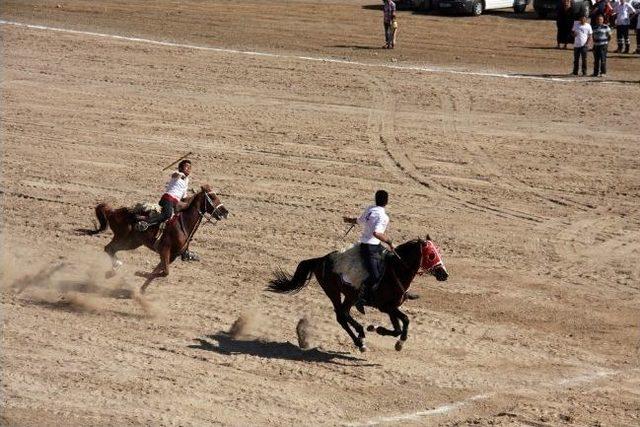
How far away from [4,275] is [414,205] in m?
9.16

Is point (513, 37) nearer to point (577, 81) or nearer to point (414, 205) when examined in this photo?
point (577, 81)

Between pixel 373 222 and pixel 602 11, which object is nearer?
pixel 373 222

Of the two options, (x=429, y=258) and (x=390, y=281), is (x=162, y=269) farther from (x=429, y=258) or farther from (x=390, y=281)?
(x=429, y=258)

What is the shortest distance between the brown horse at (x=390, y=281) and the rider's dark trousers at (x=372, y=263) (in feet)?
0.36

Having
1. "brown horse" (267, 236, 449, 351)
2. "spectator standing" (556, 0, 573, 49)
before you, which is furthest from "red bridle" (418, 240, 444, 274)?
"spectator standing" (556, 0, 573, 49)

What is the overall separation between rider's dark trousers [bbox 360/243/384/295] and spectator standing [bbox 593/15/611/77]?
72.6 ft

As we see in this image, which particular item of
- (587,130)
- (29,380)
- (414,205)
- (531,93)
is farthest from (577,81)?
(29,380)

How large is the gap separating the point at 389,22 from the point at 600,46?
7438mm

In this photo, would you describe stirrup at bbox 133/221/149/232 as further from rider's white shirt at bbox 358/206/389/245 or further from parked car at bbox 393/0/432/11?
parked car at bbox 393/0/432/11

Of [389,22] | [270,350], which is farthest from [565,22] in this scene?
[270,350]

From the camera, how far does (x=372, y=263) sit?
17844 millimetres

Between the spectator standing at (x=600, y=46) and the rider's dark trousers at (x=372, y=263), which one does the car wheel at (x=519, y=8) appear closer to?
the spectator standing at (x=600, y=46)

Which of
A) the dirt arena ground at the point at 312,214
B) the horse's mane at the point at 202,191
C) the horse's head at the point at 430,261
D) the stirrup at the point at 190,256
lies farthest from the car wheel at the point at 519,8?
the horse's head at the point at 430,261

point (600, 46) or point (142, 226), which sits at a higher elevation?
point (600, 46)
